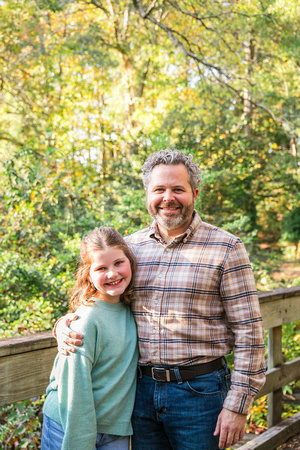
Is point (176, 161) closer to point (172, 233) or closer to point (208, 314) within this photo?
point (172, 233)

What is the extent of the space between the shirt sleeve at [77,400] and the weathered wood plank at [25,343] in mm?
158

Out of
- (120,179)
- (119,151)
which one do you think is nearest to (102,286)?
(120,179)

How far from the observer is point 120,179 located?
7871mm

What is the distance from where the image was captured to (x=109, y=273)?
6.39 ft

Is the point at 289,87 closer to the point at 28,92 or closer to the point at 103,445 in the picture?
the point at 28,92

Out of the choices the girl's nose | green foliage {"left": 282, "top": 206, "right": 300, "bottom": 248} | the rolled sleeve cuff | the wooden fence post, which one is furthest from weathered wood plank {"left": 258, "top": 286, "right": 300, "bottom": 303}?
green foliage {"left": 282, "top": 206, "right": 300, "bottom": 248}

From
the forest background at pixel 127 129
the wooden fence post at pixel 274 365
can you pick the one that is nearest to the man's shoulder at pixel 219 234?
the wooden fence post at pixel 274 365

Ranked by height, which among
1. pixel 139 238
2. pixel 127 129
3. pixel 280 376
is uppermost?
pixel 127 129

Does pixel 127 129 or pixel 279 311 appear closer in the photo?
pixel 279 311

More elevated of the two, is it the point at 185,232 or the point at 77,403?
the point at 185,232

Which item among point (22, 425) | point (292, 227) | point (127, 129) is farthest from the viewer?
point (292, 227)

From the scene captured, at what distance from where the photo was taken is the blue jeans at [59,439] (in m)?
1.83

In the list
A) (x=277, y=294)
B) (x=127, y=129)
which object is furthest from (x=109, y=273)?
(x=127, y=129)

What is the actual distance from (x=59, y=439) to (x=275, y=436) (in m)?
1.63
